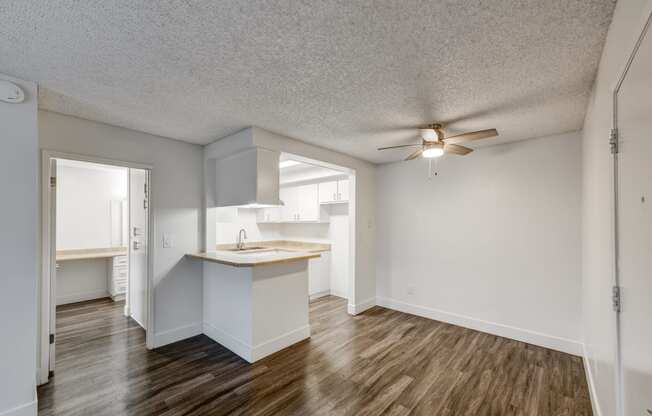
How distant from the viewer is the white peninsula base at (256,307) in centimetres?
286

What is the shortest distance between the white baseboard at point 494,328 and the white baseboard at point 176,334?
9.25 feet

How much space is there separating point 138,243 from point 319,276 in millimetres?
2946

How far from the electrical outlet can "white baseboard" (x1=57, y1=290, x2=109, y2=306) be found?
9.78 ft

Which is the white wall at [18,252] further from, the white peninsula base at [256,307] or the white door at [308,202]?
the white door at [308,202]

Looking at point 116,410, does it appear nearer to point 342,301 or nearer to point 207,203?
point 207,203

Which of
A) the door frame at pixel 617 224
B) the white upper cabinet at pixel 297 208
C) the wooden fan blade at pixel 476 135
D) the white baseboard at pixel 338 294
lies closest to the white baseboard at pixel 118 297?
the white upper cabinet at pixel 297 208

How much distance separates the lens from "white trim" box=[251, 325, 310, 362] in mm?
2852

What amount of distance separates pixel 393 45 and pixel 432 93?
29.2 inches

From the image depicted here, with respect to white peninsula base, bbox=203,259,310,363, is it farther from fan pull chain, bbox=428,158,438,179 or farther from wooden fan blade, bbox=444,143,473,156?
fan pull chain, bbox=428,158,438,179

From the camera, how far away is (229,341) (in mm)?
3096

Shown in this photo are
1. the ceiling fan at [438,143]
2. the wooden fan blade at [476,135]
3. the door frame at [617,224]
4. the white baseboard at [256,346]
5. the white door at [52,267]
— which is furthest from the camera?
the white baseboard at [256,346]

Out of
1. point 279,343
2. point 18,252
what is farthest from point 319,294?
point 18,252

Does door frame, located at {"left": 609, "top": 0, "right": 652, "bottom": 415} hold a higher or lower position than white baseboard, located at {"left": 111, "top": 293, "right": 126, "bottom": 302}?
higher

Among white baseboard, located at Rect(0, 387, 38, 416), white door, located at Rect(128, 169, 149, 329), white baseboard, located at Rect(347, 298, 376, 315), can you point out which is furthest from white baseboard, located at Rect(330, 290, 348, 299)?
white baseboard, located at Rect(0, 387, 38, 416)
